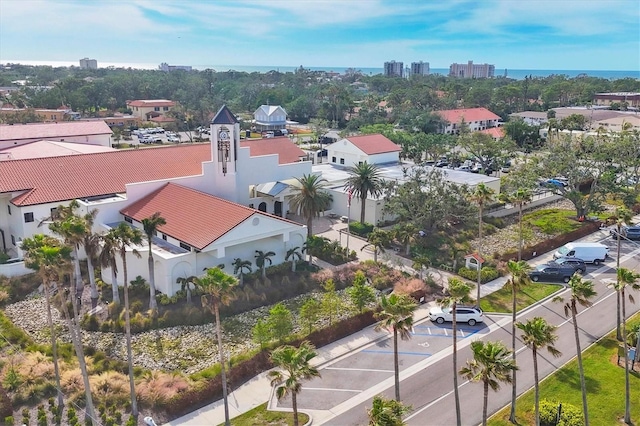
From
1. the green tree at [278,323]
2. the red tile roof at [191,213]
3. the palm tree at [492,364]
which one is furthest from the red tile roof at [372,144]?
the palm tree at [492,364]

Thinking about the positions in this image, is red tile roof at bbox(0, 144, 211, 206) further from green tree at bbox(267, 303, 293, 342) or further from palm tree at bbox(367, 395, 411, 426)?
palm tree at bbox(367, 395, 411, 426)

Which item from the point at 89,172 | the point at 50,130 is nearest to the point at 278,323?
the point at 89,172

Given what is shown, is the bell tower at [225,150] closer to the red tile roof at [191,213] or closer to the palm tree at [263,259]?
the red tile roof at [191,213]

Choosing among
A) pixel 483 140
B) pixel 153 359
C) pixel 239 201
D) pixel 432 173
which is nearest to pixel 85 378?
pixel 153 359

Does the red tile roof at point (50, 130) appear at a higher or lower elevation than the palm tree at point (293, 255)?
higher

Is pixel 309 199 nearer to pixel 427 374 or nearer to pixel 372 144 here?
pixel 427 374

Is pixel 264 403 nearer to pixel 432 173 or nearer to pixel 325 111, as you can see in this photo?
pixel 432 173

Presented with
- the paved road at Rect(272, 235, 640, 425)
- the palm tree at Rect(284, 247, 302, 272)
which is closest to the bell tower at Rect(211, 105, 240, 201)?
the palm tree at Rect(284, 247, 302, 272)
